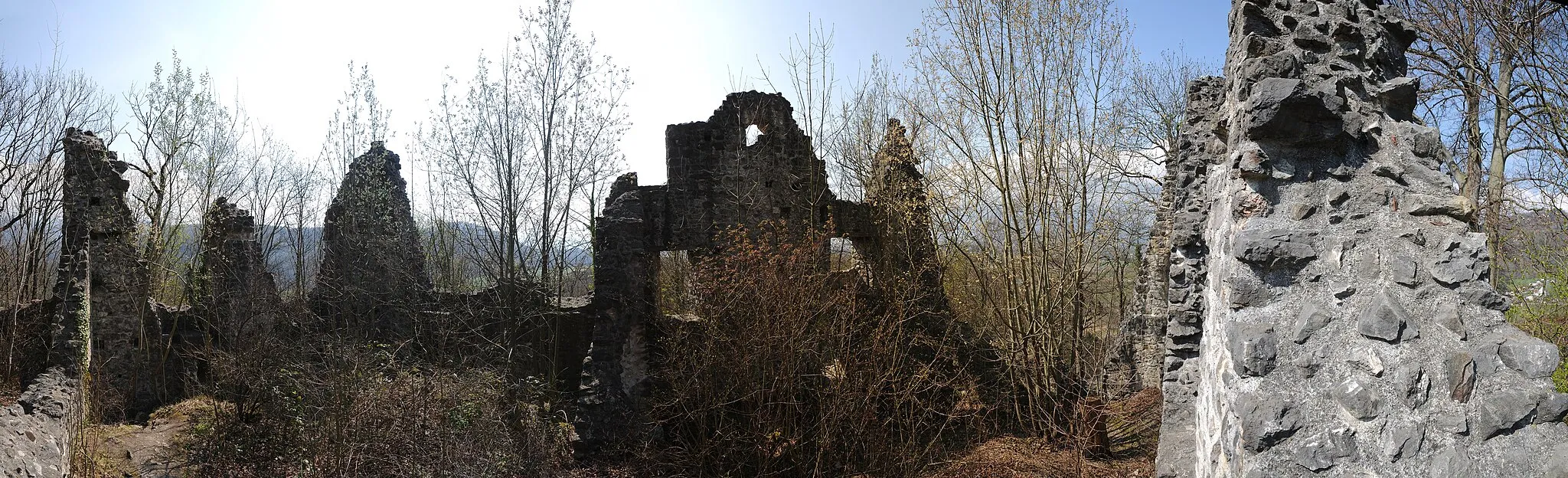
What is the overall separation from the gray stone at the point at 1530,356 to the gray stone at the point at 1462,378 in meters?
0.10

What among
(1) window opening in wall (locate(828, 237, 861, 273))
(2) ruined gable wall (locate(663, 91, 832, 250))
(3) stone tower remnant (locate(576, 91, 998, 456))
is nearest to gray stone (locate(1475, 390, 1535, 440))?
(3) stone tower remnant (locate(576, 91, 998, 456))

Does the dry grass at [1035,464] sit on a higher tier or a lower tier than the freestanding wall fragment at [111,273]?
lower

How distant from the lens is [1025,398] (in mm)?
10734

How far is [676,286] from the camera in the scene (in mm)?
13711

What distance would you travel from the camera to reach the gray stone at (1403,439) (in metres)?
2.19

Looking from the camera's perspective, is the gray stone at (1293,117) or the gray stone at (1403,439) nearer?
the gray stone at (1403,439)

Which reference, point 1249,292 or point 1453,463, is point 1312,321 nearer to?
point 1249,292

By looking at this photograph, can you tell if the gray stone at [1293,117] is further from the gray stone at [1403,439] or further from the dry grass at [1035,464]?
the dry grass at [1035,464]

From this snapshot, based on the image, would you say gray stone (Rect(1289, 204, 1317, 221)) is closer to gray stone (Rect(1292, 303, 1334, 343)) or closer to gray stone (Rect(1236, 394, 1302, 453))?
gray stone (Rect(1292, 303, 1334, 343))

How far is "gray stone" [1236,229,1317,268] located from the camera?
2.44 m

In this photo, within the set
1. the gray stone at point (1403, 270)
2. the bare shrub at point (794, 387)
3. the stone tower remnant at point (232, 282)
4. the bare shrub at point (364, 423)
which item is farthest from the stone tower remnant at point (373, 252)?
the gray stone at point (1403, 270)

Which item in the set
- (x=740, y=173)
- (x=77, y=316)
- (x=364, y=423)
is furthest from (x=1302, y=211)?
(x=740, y=173)

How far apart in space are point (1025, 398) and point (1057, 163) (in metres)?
3.10

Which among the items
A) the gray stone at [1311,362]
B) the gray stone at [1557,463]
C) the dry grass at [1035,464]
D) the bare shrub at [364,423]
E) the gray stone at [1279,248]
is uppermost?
the gray stone at [1279,248]
